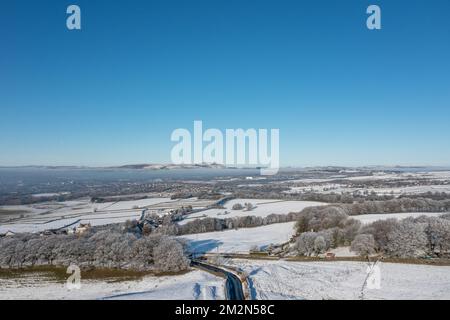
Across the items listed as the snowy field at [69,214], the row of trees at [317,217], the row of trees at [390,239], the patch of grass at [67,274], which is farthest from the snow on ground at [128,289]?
the snowy field at [69,214]

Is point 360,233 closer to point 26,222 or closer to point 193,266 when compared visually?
point 193,266

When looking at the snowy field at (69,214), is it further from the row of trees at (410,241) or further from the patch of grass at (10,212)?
the row of trees at (410,241)

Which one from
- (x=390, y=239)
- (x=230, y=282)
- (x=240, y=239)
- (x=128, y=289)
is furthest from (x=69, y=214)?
(x=390, y=239)

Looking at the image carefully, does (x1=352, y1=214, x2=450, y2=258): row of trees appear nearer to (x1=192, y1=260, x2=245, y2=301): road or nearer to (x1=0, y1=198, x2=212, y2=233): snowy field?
(x1=192, y1=260, x2=245, y2=301): road

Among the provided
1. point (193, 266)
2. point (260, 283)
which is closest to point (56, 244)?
point (193, 266)
